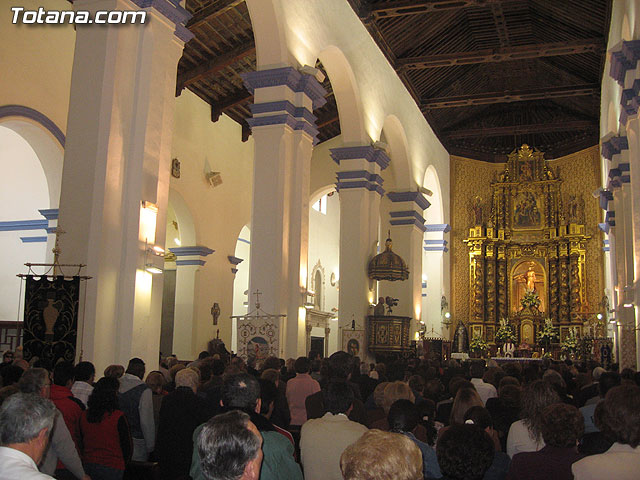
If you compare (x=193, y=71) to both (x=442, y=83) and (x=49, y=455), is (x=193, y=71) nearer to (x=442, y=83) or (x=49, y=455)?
(x=442, y=83)

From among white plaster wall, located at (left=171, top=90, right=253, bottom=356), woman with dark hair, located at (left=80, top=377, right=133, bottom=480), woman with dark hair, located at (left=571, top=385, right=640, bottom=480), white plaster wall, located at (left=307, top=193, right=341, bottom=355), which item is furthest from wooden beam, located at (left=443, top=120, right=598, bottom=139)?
woman with dark hair, located at (left=80, top=377, right=133, bottom=480)

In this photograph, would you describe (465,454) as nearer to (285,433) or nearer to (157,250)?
(285,433)

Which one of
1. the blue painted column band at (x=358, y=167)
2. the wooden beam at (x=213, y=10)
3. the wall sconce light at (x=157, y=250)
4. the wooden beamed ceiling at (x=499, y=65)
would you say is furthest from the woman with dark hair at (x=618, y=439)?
the wooden beamed ceiling at (x=499, y=65)

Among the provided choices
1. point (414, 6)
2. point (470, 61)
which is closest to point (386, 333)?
point (414, 6)

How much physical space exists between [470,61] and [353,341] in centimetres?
863

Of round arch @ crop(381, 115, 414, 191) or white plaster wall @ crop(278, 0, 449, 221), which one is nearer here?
white plaster wall @ crop(278, 0, 449, 221)

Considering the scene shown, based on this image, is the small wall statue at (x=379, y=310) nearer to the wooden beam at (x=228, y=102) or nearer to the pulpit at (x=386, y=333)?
the pulpit at (x=386, y=333)

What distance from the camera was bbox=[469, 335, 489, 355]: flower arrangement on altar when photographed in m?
24.4

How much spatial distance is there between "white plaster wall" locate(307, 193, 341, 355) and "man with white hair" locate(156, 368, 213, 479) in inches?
815

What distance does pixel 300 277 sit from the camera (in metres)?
12.2

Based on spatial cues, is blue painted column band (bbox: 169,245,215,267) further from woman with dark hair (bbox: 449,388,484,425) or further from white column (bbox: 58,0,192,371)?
woman with dark hair (bbox: 449,388,484,425)

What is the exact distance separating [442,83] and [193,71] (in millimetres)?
8683

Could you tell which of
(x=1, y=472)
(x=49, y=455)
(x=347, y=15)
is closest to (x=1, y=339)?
(x=347, y=15)

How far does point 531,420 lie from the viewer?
4512 mm
